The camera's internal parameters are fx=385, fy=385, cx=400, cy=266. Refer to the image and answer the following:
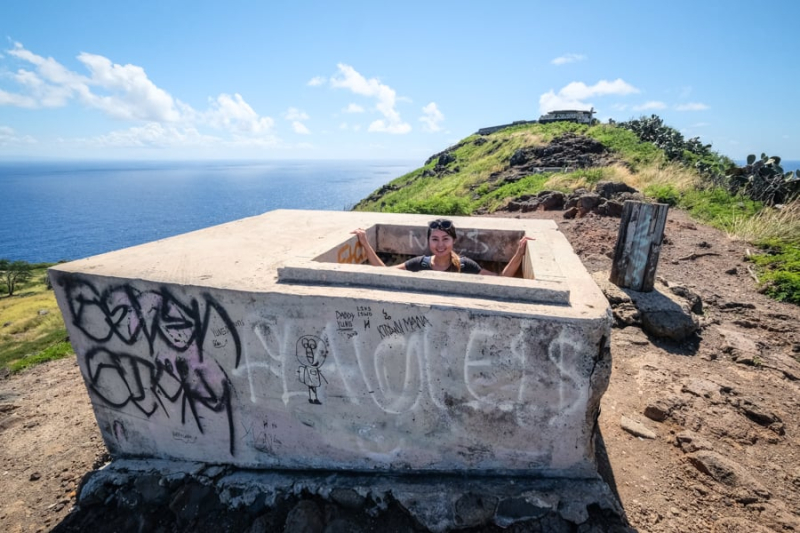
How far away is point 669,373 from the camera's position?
4.46 m

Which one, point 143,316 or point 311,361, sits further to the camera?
point 143,316

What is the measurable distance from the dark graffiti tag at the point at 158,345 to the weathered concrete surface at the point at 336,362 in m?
0.01

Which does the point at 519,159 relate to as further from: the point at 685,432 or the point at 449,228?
the point at 685,432

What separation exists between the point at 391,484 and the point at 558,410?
1378 millimetres

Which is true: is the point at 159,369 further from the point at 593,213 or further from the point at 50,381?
the point at 593,213

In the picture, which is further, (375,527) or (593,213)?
(593,213)

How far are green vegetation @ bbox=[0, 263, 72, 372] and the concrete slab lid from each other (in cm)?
785

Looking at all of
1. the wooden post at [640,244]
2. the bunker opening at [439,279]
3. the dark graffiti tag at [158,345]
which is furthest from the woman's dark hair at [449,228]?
the wooden post at [640,244]

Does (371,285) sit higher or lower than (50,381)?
higher

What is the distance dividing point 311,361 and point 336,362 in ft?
0.65

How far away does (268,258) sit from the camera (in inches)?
140

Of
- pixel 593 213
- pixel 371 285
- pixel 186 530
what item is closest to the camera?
pixel 371 285

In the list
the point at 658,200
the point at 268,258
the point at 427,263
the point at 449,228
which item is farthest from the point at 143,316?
the point at 658,200

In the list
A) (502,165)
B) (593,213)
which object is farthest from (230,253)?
(502,165)
